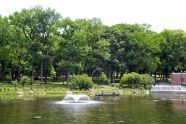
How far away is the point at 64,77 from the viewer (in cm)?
12431

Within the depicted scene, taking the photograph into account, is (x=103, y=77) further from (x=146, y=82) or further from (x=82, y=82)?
(x=82, y=82)

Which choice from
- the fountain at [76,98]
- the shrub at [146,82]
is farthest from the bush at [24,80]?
the shrub at [146,82]

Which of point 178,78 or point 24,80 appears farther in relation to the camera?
point 178,78

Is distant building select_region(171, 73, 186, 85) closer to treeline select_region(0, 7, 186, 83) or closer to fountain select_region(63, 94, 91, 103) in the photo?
treeline select_region(0, 7, 186, 83)

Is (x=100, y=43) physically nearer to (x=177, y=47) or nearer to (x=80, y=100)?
(x=177, y=47)

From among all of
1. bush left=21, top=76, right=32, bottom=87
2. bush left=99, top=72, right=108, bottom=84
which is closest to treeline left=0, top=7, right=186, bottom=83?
bush left=99, top=72, right=108, bottom=84

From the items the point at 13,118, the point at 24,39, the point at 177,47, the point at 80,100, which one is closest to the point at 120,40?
the point at 177,47

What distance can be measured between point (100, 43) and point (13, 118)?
2826 inches

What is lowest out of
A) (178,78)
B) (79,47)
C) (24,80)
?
(24,80)

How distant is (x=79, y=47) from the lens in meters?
104

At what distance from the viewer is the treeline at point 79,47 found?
102 m

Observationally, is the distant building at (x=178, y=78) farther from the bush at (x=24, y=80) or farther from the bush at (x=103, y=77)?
the bush at (x=24, y=80)

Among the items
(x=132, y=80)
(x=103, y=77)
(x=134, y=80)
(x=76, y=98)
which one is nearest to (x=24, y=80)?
(x=103, y=77)

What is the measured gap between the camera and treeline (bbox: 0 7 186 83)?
102m
